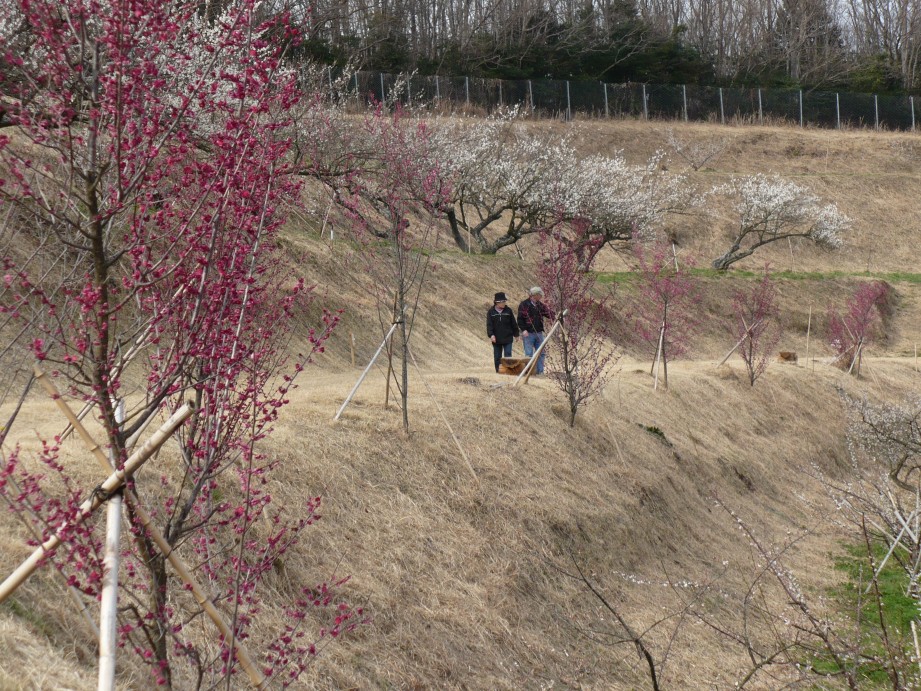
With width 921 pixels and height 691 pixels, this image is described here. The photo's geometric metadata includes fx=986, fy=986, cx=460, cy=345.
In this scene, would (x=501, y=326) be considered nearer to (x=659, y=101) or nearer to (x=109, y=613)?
(x=109, y=613)

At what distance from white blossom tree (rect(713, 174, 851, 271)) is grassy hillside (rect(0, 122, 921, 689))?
44.1ft

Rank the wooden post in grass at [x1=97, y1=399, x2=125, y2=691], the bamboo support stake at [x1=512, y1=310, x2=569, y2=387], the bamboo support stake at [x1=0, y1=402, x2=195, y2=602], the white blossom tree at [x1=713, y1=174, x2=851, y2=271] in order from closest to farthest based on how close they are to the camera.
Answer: the wooden post in grass at [x1=97, y1=399, x2=125, y2=691], the bamboo support stake at [x1=0, y1=402, x2=195, y2=602], the bamboo support stake at [x1=512, y1=310, x2=569, y2=387], the white blossom tree at [x1=713, y1=174, x2=851, y2=271]

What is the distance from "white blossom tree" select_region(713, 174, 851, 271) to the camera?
35344 mm

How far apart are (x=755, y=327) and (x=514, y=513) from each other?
1079 centimetres

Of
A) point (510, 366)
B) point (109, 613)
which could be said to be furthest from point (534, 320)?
point (109, 613)

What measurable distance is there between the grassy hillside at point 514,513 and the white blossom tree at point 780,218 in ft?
44.1

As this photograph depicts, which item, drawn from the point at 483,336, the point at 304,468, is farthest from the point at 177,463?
the point at 483,336

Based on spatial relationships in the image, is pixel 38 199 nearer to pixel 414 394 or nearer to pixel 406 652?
pixel 406 652

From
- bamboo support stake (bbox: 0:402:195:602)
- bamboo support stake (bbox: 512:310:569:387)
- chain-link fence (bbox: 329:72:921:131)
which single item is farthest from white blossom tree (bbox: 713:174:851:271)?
bamboo support stake (bbox: 0:402:195:602)

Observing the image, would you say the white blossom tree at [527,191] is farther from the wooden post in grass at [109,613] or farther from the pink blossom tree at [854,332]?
the wooden post in grass at [109,613]

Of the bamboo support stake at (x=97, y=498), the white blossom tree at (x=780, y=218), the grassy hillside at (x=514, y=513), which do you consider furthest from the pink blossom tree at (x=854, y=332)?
the bamboo support stake at (x=97, y=498)

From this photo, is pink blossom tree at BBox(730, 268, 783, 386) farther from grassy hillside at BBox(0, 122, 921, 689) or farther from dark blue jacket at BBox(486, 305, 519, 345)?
dark blue jacket at BBox(486, 305, 519, 345)

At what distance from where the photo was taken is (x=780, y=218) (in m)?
35.7

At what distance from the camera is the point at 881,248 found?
133 feet
